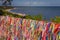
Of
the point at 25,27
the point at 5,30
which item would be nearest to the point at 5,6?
the point at 5,30

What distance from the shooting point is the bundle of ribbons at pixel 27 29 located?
11.1 meters

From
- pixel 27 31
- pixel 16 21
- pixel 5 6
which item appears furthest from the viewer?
pixel 5 6

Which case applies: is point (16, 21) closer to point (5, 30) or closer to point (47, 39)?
point (5, 30)

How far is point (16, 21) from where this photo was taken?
14320 mm

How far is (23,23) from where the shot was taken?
1351 cm

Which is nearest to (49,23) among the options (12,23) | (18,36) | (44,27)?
(44,27)

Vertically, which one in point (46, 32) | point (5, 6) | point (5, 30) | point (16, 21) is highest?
point (46, 32)

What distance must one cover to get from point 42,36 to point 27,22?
175 cm

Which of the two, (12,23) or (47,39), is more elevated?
(47,39)

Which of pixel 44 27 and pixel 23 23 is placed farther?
pixel 23 23

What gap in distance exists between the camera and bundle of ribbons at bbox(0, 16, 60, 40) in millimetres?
11086

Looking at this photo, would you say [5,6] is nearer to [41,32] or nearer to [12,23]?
[12,23]

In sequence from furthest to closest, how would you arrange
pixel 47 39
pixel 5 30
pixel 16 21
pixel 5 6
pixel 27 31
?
1. pixel 5 6
2. pixel 5 30
3. pixel 16 21
4. pixel 27 31
5. pixel 47 39

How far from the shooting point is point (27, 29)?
12.9 meters
